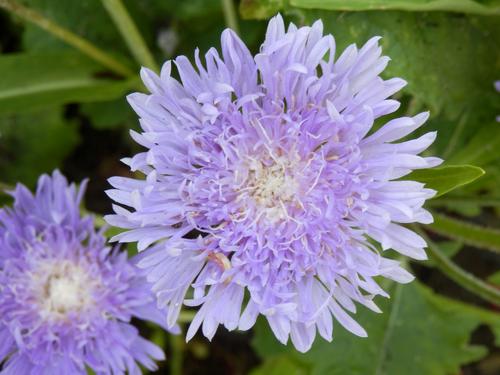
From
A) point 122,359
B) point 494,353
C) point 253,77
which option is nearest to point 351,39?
point 253,77

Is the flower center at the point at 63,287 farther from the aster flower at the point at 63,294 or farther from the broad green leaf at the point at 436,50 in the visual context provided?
the broad green leaf at the point at 436,50

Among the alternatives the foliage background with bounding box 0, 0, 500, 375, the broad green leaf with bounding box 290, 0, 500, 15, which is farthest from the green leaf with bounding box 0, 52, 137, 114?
the broad green leaf with bounding box 290, 0, 500, 15

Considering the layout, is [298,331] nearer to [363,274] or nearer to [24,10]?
[363,274]

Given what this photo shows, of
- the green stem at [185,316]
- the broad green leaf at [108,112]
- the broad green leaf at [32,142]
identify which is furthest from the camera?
the broad green leaf at [32,142]

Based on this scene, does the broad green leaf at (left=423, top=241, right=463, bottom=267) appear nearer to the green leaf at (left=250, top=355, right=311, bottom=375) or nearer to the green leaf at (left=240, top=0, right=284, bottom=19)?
the green leaf at (left=250, top=355, right=311, bottom=375)

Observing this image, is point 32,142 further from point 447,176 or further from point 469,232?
point 447,176

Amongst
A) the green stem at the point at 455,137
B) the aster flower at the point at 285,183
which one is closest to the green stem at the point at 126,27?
the aster flower at the point at 285,183
